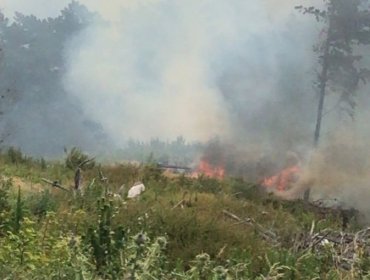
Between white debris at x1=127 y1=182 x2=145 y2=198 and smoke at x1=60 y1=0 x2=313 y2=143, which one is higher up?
smoke at x1=60 y1=0 x2=313 y2=143

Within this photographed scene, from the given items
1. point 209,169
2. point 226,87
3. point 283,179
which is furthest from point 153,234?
point 226,87

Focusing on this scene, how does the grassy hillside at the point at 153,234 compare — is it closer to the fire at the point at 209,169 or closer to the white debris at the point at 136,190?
the white debris at the point at 136,190

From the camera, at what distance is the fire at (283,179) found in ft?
77.3

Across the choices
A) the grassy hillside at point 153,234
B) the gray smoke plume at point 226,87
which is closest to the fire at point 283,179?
the gray smoke plume at point 226,87

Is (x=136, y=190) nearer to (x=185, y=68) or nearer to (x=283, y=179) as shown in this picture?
(x=283, y=179)

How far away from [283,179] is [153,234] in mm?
16776

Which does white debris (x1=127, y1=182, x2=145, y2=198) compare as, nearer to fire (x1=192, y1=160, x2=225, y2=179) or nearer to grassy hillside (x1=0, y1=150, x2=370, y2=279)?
grassy hillside (x1=0, y1=150, x2=370, y2=279)

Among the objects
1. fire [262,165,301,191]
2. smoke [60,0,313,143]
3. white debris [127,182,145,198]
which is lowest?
fire [262,165,301,191]

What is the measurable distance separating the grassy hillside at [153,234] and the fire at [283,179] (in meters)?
5.78

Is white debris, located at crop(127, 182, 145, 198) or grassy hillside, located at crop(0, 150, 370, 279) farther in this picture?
white debris, located at crop(127, 182, 145, 198)

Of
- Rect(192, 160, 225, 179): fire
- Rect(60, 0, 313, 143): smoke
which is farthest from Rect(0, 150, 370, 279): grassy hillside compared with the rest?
Rect(60, 0, 313, 143): smoke

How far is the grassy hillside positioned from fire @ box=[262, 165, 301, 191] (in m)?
5.78

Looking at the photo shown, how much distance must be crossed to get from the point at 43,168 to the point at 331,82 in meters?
17.3

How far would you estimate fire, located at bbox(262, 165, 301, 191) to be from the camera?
23547mm
